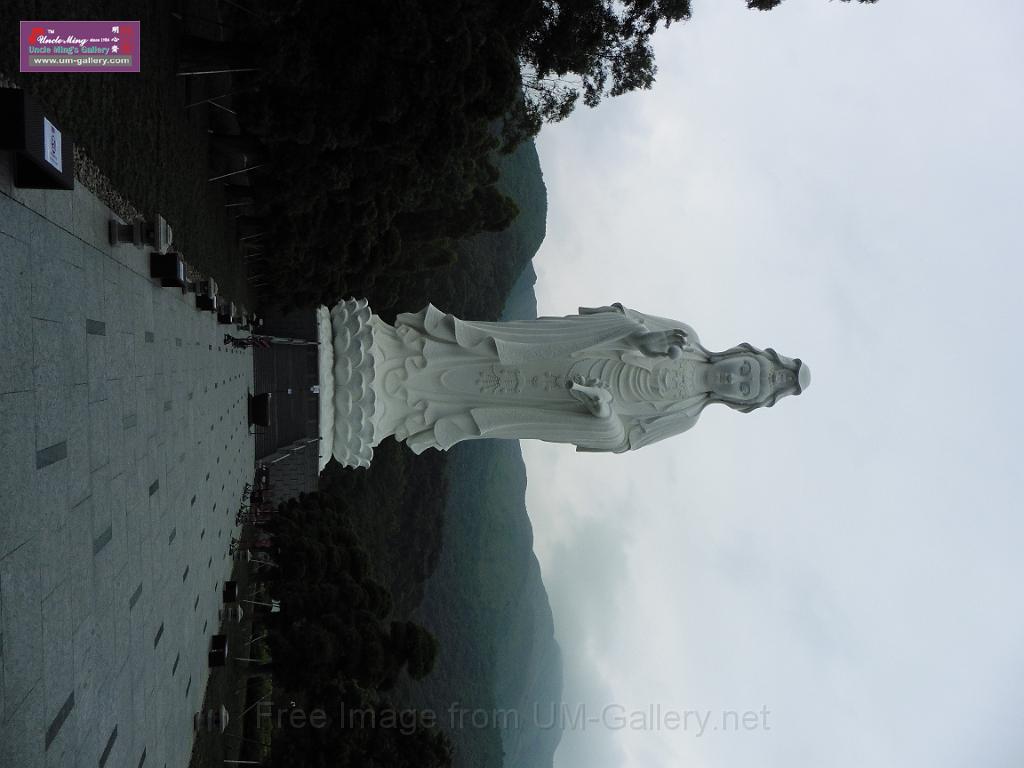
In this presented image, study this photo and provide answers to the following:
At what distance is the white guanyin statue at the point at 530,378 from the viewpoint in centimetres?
1125

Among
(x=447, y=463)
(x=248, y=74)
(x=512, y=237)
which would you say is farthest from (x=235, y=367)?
(x=512, y=237)

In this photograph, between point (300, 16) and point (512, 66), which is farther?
point (512, 66)

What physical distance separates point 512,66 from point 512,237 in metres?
33.5

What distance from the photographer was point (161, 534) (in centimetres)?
870

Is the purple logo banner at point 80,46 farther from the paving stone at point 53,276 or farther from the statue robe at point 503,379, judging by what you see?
the statue robe at point 503,379

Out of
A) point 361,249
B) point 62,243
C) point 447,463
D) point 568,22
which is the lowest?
point 447,463

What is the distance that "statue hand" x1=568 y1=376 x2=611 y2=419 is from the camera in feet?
36.0

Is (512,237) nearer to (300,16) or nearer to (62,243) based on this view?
(300,16)

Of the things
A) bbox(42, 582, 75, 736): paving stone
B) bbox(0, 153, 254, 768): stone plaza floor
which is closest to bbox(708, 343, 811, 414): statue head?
bbox(0, 153, 254, 768): stone plaza floor

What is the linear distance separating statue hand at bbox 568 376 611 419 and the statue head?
79.3 inches

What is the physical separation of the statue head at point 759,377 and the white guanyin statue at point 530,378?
0.02 m

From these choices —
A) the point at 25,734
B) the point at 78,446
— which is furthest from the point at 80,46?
the point at 25,734

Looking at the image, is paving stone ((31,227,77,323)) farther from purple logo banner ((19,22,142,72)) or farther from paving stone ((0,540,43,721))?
paving stone ((0,540,43,721))

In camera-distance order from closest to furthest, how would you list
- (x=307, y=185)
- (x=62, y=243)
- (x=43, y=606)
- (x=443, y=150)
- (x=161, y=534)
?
(x=43, y=606) < (x=62, y=243) < (x=161, y=534) < (x=443, y=150) < (x=307, y=185)
